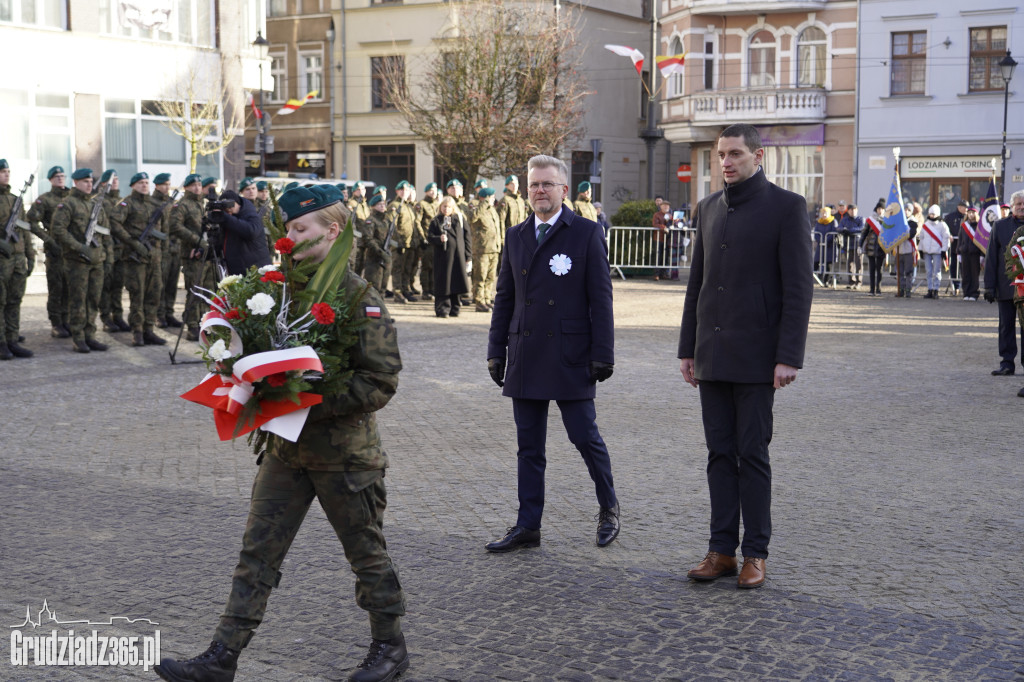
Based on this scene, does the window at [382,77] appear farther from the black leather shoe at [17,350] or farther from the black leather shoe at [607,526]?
the black leather shoe at [607,526]

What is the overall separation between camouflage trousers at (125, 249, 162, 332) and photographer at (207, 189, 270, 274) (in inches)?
84.8

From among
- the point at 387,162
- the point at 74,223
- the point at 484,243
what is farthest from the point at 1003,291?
the point at 387,162

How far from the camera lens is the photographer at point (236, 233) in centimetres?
1359

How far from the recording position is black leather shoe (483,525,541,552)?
6168mm

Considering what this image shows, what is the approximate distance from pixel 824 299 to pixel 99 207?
1537 cm

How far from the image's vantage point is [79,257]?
1464cm

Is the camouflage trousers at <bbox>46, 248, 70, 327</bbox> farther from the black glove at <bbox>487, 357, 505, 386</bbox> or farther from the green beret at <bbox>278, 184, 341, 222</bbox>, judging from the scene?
the green beret at <bbox>278, 184, 341, 222</bbox>

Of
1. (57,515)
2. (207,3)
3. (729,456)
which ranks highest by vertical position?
(207,3)

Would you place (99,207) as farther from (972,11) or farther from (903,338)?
(972,11)

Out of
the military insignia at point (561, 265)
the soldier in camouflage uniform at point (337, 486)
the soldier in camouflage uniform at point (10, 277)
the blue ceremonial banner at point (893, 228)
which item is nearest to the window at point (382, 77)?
the blue ceremonial banner at point (893, 228)

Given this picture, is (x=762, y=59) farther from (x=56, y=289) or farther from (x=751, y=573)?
(x=751, y=573)

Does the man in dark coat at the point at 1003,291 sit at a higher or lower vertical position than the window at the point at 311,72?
lower

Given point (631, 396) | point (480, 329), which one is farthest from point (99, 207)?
point (631, 396)

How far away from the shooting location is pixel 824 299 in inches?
985
